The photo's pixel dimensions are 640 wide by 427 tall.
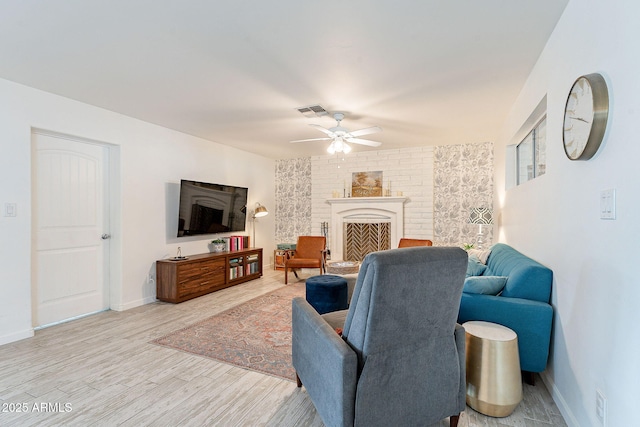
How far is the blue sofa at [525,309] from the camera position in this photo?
204 centimetres

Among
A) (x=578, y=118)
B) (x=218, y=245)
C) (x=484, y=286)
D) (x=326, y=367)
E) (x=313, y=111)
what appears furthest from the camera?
(x=218, y=245)

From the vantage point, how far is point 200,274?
174 inches

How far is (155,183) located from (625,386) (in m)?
4.71

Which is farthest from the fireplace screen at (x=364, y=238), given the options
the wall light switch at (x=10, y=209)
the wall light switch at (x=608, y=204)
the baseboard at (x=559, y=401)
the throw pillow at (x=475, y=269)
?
the wall light switch at (x=10, y=209)

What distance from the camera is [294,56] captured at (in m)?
2.48

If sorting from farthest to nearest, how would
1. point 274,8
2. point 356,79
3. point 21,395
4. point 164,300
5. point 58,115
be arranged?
point 164,300, point 58,115, point 356,79, point 21,395, point 274,8

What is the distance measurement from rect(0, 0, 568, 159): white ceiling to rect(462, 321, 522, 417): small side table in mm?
1987

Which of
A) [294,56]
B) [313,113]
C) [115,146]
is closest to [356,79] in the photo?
[294,56]

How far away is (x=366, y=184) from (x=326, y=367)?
16.3 feet

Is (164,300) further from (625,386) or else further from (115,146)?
(625,386)

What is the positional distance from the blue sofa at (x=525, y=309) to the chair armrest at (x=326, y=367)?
1.17 m

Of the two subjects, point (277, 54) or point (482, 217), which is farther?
point (482, 217)

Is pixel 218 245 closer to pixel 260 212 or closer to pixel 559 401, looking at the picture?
pixel 260 212

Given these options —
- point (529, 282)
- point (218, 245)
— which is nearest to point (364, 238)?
point (218, 245)
